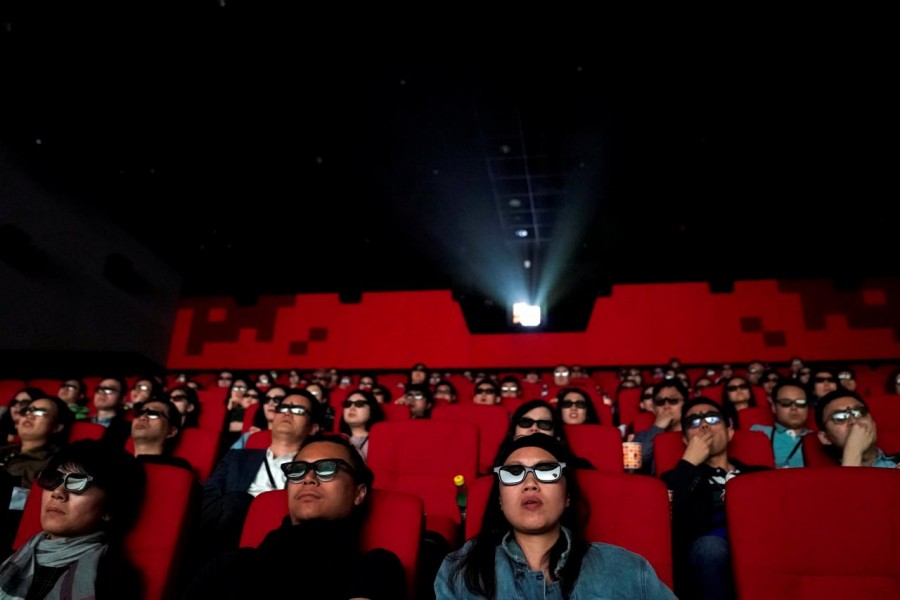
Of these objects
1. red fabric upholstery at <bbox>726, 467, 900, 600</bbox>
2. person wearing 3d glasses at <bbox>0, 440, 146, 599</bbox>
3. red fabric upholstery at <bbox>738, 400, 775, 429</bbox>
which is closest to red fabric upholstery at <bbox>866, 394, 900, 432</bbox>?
red fabric upholstery at <bbox>738, 400, 775, 429</bbox>

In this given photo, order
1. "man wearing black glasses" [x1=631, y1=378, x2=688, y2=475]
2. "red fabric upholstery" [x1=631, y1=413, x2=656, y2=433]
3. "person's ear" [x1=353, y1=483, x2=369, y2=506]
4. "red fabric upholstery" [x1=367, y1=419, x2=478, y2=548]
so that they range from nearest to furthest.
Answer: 1. "person's ear" [x1=353, y1=483, x2=369, y2=506]
2. "red fabric upholstery" [x1=367, y1=419, x2=478, y2=548]
3. "man wearing black glasses" [x1=631, y1=378, x2=688, y2=475]
4. "red fabric upholstery" [x1=631, y1=413, x2=656, y2=433]

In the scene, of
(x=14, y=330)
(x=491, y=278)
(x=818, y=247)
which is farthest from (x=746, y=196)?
(x=14, y=330)

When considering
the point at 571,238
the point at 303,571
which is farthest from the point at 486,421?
the point at 571,238

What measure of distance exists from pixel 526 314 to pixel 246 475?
19.7ft

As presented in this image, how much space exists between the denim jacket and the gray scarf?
859 mm

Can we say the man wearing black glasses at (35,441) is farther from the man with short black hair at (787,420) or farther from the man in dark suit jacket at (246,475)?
the man with short black hair at (787,420)

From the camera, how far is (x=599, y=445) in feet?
7.38

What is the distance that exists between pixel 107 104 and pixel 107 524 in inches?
174

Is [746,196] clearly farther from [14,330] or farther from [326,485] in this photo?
[14,330]

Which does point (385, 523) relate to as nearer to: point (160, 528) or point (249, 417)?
point (160, 528)

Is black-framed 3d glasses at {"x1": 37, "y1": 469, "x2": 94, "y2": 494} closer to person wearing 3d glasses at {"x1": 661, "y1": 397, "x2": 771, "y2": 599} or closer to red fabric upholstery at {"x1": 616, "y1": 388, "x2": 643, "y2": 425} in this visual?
person wearing 3d glasses at {"x1": 661, "y1": 397, "x2": 771, "y2": 599}

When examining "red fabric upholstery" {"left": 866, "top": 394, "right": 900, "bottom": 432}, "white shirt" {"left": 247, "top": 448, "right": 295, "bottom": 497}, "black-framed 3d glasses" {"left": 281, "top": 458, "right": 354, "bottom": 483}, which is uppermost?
"red fabric upholstery" {"left": 866, "top": 394, "right": 900, "bottom": 432}

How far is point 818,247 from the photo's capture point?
6.96 m

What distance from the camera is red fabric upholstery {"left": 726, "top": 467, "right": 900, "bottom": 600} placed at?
1.21 metres
